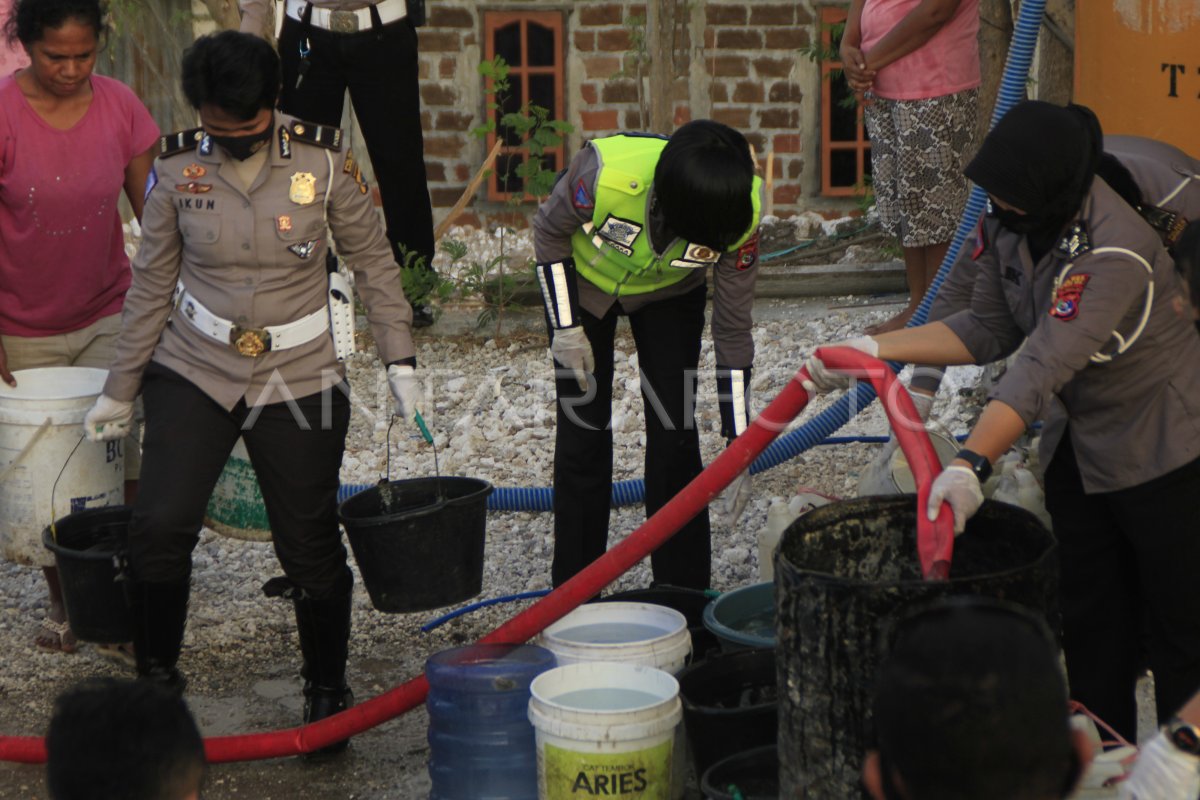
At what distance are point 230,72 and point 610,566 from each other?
1538 millimetres

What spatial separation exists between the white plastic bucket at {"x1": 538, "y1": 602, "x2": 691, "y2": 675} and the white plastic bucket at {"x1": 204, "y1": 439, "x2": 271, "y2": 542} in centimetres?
149

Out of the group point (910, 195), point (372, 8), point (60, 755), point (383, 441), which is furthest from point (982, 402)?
point (60, 755)

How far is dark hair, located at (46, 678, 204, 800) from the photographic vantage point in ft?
7.21

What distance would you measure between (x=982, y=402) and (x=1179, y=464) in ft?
10.8

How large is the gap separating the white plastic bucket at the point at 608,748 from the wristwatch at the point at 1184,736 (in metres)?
1.33

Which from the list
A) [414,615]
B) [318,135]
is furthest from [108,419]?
[414,615]

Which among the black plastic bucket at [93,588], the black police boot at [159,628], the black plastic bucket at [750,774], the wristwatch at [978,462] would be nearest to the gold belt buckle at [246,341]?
the black police boot at [159,628]

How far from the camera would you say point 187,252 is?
4.17 metres

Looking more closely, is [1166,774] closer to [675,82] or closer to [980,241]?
[980,241]

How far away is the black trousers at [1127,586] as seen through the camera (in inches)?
A: 137

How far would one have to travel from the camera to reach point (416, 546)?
425cm

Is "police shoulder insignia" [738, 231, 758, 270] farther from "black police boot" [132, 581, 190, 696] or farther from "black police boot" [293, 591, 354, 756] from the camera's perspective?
"black police boot" [132, 581, 190, 696]

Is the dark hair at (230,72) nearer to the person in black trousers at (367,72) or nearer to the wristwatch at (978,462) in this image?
the wristwatch at (978,462)

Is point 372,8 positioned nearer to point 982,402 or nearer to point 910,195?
point 910,195
